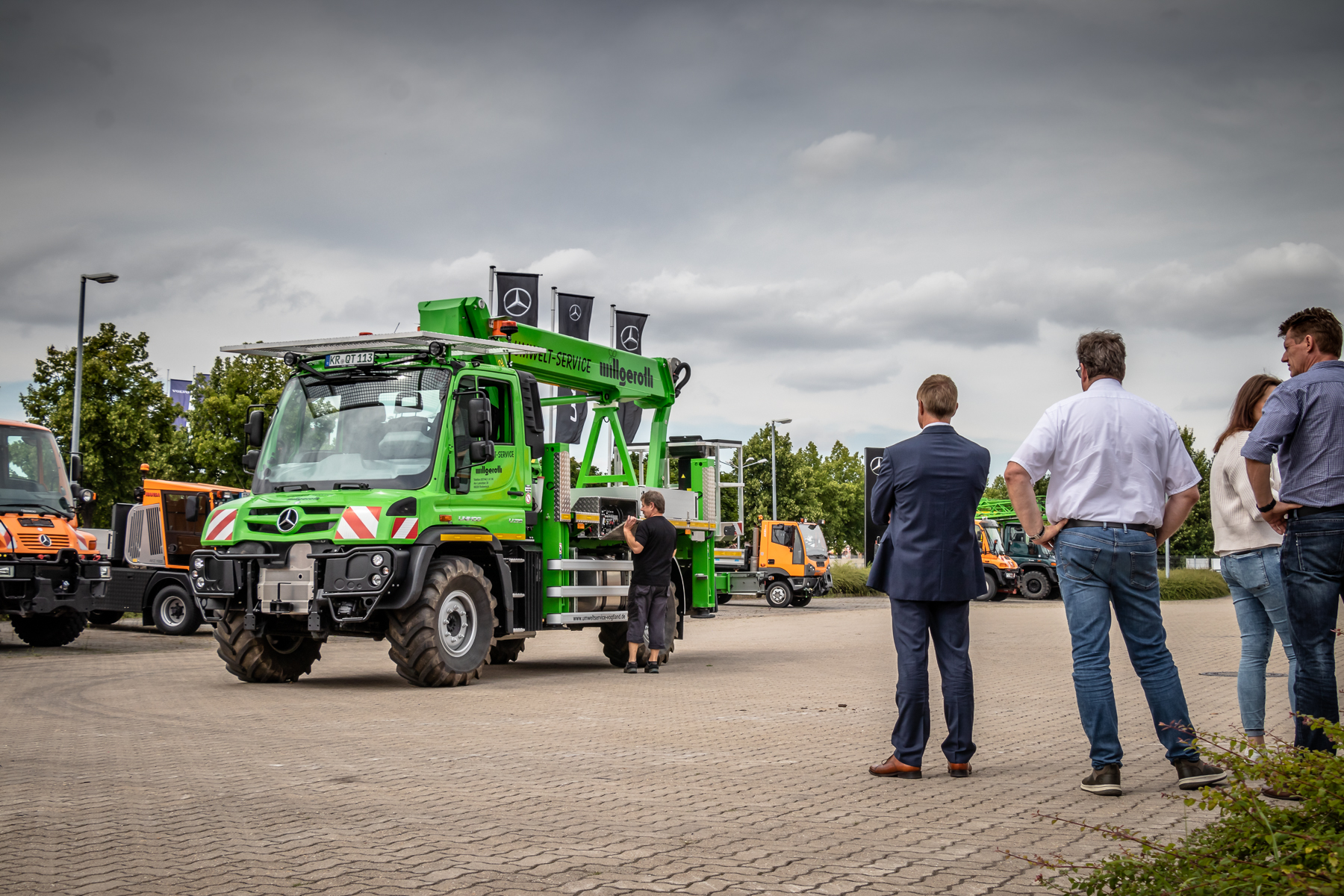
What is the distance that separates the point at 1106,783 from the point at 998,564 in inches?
1295

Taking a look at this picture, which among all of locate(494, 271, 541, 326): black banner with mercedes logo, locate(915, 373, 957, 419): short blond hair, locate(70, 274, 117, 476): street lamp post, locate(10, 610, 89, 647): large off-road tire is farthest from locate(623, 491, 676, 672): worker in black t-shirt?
locate(70, 274, 117, 476): street lamp post

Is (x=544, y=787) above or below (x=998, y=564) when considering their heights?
below

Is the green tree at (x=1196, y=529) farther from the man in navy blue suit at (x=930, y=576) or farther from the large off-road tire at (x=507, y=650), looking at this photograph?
the man in navy blue suit at (x=930, y=576)

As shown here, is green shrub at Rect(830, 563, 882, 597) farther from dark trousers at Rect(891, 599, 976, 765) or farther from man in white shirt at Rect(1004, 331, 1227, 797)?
man in white shirt at Rect(1004, 331, 1227, 797)

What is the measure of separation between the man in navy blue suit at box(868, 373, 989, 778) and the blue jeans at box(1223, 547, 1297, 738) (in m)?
1.25

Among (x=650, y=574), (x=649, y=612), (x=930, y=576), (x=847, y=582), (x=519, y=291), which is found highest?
(x=519, y=291)

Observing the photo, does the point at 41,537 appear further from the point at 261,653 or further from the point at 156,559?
the point at 261,653

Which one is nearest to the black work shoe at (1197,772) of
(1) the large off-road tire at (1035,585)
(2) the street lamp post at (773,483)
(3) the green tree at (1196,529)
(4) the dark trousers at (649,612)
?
(4) the dark trousers at (649,612)

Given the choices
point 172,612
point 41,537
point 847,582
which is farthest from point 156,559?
point 847,582

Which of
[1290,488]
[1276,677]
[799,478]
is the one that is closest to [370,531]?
[1290,488]

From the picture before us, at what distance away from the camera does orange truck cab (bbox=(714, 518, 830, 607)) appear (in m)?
35.1

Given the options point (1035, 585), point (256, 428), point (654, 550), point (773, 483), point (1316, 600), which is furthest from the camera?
point (773, 483)

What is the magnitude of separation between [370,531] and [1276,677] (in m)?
8.11

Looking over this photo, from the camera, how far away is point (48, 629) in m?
16.8
